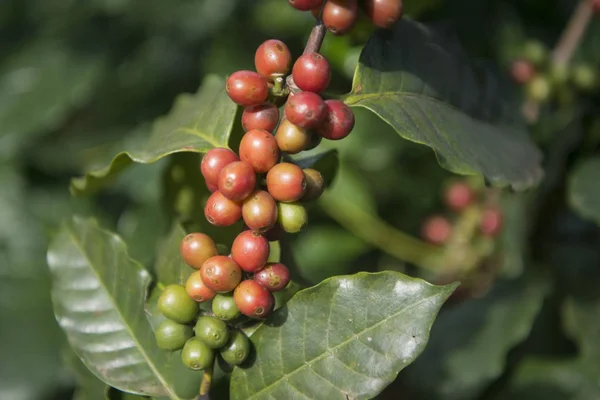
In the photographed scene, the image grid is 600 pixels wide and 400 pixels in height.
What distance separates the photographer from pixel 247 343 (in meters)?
0.98

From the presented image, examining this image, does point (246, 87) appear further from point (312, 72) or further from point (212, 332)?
point (212, 332)

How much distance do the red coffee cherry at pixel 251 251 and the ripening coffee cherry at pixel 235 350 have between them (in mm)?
104

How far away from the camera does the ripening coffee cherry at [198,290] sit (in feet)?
3.17

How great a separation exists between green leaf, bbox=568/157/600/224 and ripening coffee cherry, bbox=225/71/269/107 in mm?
875

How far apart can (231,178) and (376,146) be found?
117cm

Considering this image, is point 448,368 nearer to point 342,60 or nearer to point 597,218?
point 597,218

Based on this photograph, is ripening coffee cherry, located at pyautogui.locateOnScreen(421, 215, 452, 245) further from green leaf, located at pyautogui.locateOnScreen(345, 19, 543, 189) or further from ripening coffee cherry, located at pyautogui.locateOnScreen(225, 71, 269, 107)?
ripening coffee cherry, located at pyautogui.locateOnScreen(225, 71, 269, 107)

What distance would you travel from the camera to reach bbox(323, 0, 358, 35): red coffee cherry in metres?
0.99

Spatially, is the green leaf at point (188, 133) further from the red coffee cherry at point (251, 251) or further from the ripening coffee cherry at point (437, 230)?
A: the ripening coffee cherry at point (437, 230)

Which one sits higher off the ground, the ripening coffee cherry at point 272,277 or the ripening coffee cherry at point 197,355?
the ripening coffee cherry at point 272,277

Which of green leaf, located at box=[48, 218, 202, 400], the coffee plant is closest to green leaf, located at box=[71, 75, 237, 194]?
the coffee plant

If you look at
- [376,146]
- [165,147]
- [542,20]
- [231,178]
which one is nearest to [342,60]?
[376,146]

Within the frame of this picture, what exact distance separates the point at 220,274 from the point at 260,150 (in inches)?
6.9

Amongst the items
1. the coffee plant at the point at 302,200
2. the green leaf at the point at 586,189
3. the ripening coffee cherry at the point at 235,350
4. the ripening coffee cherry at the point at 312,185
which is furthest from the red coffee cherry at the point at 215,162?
the green leaf at the point at 586,189
